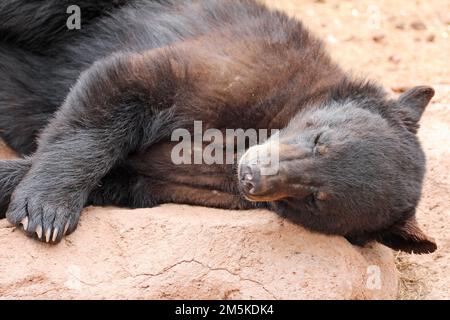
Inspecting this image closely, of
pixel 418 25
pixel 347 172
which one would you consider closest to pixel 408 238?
pixel 347 172

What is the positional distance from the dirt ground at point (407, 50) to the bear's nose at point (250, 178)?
209 cm

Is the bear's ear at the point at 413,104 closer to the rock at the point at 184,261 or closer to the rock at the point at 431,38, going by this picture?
the rock at the point at 184,261

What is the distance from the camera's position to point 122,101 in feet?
19.7

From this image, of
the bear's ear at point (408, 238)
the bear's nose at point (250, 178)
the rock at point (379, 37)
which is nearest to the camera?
the bear's nose at point (250, 178)

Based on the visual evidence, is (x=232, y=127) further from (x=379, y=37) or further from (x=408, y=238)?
(x=379, y=37)

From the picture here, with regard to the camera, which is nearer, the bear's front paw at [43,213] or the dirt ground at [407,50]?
the bear's front paw at [43,213]

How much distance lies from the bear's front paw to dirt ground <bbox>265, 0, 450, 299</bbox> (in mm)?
2834

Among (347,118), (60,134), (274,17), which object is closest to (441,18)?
(274,17)

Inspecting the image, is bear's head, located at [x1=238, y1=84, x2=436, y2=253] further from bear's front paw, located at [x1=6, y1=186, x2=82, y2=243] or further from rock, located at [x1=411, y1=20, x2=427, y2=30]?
rock, located at [x1=411, y1=20, x2=427, y2=30]

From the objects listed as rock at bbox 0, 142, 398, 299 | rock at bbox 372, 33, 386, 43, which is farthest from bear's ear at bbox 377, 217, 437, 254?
rock at bbox 372, 33, 386, 43

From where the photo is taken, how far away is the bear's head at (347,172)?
17.9ft

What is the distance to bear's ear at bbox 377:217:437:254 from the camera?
5.90 meters

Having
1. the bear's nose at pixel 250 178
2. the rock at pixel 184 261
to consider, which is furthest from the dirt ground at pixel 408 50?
the bear's nose at pixel 250 178

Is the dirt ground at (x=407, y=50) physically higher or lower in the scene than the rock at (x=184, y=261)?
higher
